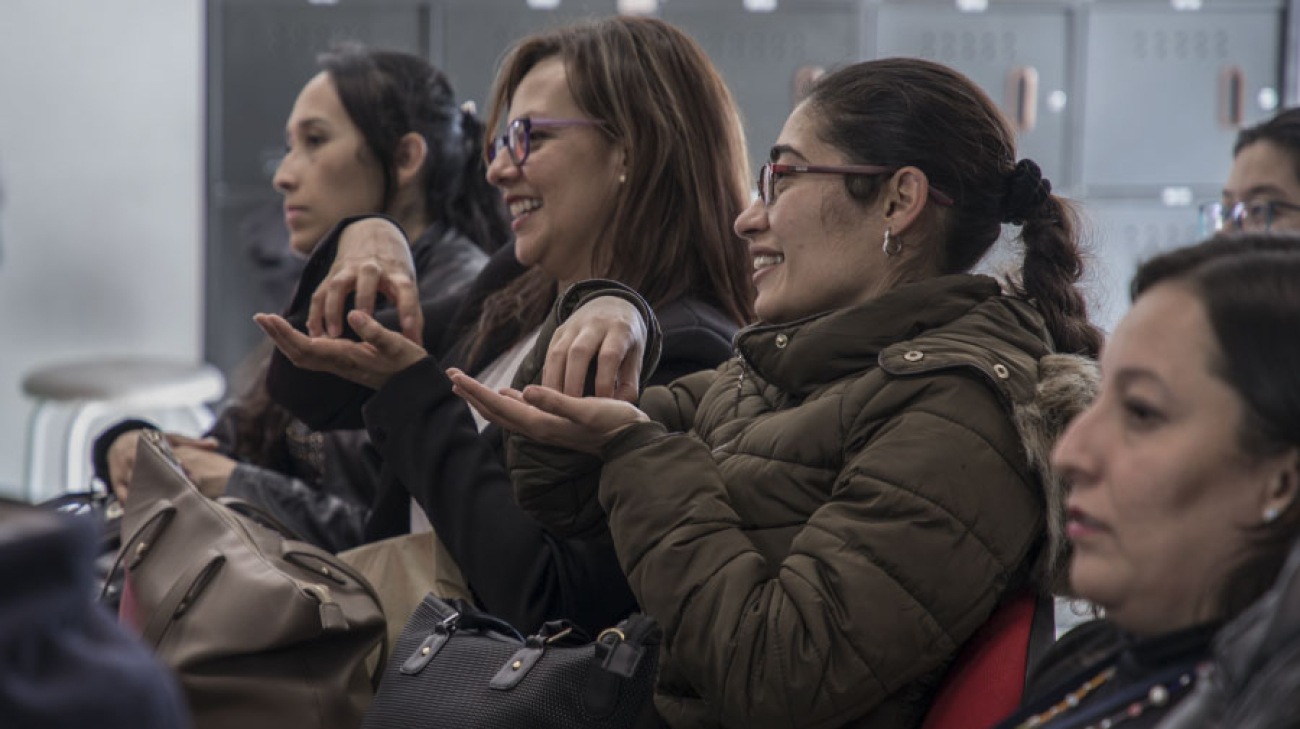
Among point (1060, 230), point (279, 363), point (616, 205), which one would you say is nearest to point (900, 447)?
point (1060, 230)

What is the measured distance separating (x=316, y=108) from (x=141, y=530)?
135 centimetres

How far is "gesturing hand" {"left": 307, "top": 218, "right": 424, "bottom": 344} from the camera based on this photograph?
2172mm

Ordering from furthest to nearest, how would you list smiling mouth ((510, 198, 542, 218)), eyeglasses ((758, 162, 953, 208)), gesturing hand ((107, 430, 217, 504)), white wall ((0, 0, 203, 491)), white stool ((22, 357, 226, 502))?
white wall ((0, 0, 203, 491)) < white stool ((22, 357, 226, 502)) < gesturing hand ((107, 430, 217, 504)) < smiling mouth ((510, 198, 542, 218)) < eyeglasses ((758, 162, 953, 208))

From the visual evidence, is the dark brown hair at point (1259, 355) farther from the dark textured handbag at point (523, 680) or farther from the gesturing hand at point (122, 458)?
the gesturing hand at point (122, 458)

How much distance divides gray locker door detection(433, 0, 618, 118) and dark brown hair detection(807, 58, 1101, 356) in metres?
3.61

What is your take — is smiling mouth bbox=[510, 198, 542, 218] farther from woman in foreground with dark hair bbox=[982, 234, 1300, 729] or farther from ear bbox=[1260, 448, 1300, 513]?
ear bbox=[1260, 448, 1300, 513]

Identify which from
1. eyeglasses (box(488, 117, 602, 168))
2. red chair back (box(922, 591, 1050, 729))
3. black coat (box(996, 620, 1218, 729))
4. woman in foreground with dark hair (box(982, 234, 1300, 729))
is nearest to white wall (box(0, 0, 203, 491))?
eyeglasses (box(488, 117, 602, 168))

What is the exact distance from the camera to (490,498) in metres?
1.89

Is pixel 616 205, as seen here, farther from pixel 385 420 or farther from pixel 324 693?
pixel 324 693

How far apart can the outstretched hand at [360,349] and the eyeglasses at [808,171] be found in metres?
0.55

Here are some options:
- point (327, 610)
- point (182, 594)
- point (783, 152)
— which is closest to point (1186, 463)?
point (783, 152)

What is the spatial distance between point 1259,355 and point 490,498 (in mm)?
1070

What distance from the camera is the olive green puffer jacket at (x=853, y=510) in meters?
1.42

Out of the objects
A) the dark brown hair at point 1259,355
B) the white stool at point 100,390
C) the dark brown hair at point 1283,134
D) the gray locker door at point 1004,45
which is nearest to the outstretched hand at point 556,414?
the dark brown hair at point 1259,355
